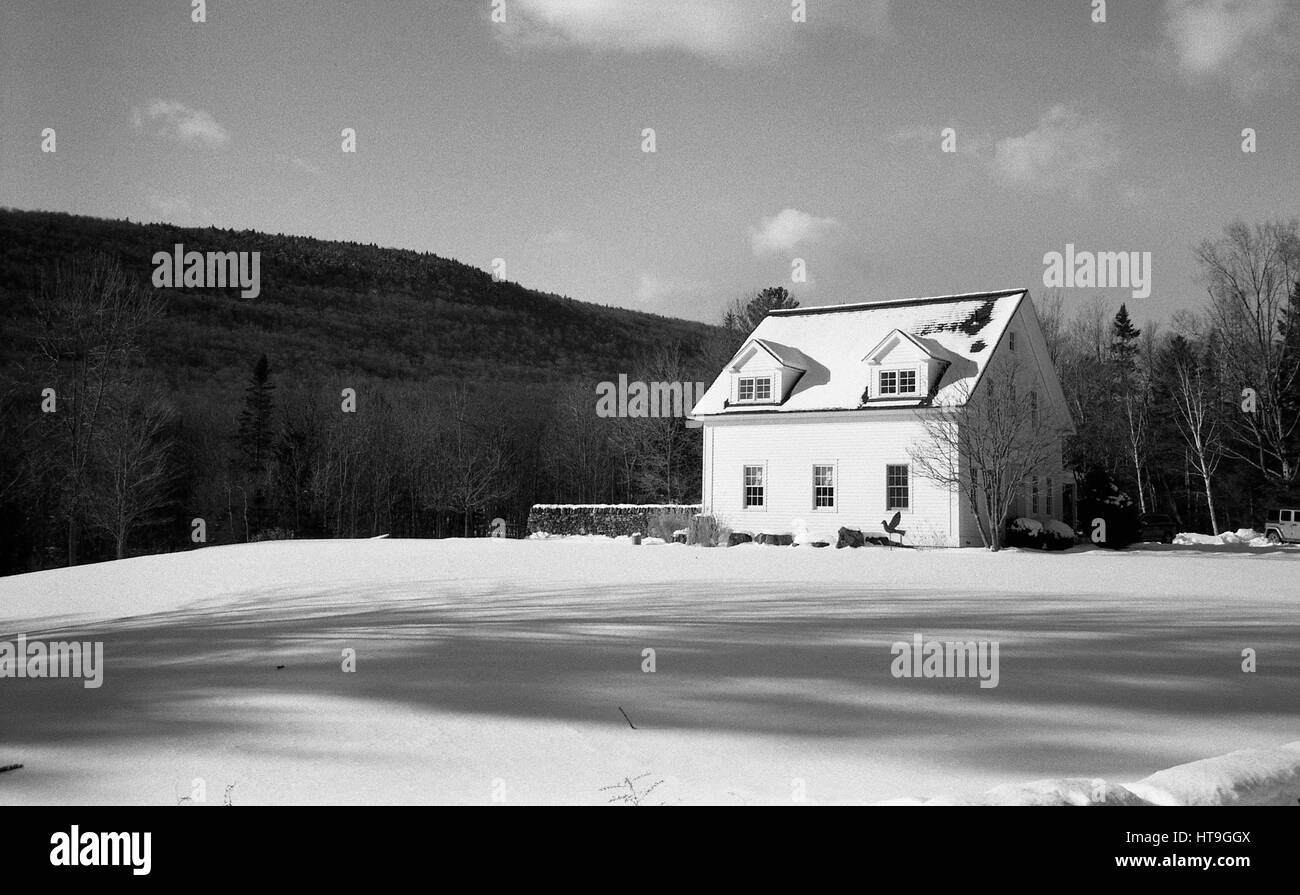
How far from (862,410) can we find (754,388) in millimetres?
4396

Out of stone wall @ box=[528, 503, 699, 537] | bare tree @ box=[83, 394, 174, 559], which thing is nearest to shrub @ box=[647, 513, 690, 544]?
stone wall @ box=[528, 503, 699, 537]

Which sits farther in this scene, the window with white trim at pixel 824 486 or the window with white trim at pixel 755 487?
the window with white trim at pixel 755 487

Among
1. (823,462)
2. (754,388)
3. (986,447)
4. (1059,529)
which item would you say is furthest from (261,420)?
(1059,529)

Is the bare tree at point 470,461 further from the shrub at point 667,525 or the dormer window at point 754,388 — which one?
the dormer window at point 754,388

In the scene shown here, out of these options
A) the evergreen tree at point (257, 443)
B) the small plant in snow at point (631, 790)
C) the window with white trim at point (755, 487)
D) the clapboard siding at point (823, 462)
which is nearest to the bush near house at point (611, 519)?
the clapboard siding at point (823, 462)

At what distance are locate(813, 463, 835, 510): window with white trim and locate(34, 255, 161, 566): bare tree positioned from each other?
29.9 m

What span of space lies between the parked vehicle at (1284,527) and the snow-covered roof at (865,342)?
45.5 ft

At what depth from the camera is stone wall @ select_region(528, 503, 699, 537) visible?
35203mm

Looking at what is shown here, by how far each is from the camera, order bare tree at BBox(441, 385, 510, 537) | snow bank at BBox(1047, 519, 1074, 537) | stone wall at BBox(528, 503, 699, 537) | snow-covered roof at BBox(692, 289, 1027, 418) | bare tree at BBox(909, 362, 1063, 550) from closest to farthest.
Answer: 1. bare tree at BBox(909, 362, 1063, 550)
2. snow bank at BBox(1047, 519, 1074, 537)
3. snow-covered roof at BBox(692, 289, 1027, 418)
4. stone wall at BBox(528, 503, 699, 537)
5. bare tree at BBox(441, 385, 510, 537)

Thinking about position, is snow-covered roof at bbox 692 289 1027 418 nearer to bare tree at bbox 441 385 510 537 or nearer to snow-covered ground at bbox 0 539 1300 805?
snow-covered ground at bbox 0 539 1300 805

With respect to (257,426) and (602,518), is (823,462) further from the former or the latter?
(257,426)

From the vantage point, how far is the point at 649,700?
7.07 metres

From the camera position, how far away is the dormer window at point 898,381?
98.0 ft

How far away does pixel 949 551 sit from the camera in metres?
26.4
